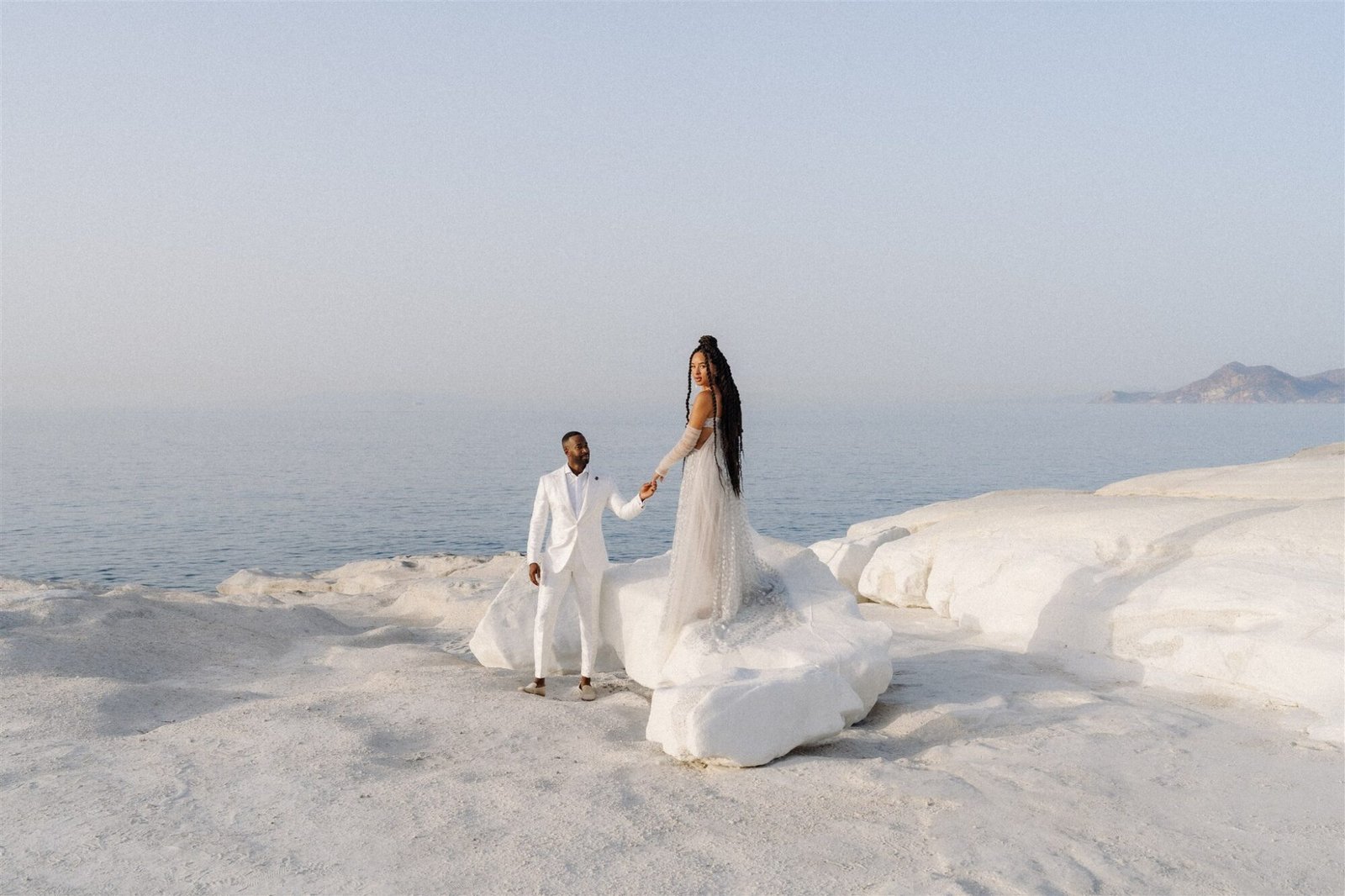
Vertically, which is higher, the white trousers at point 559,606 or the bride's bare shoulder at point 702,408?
the bride's bare shoulder at point 702,408

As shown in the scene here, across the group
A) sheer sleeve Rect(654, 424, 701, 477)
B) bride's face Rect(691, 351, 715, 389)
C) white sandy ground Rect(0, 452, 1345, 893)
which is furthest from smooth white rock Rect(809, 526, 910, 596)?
bride's face Rect(691, 351, 715, 389)

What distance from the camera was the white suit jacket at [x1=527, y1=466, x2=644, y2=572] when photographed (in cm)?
778

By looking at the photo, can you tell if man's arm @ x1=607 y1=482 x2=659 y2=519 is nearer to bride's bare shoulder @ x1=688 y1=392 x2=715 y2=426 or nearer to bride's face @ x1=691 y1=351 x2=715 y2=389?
bride's bare shoulder @ x1=688 y1=392 x2=715 y2=426

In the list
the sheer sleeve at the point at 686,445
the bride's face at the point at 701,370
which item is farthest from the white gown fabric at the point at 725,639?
the bride's face at the point at 701,370

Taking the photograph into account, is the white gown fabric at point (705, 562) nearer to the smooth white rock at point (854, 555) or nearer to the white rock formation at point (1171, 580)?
the white rock formation at point (1171, 580)

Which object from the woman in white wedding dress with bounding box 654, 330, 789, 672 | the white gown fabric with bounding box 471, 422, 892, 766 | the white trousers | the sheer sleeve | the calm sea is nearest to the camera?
the white gown fabric with bounding box 471, 422, 892, 766

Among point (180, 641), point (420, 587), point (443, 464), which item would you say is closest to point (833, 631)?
point (180, 641)

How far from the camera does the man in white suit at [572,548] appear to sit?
7785 millimetres

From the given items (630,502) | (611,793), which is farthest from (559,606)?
(611,793)

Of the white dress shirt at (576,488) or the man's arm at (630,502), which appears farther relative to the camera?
the white dress shirt at (576,488)

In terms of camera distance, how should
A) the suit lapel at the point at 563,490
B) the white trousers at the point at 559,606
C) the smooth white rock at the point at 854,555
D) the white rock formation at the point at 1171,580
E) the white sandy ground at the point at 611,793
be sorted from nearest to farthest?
the white sandy ground at the point at 611,793
the white rock formation at the point at 1171,580
the suit lapel at the point at 563,490
the white trousers at the point at 559,606
the smooth white rock at the point at 854,555

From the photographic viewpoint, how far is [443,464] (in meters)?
49.3

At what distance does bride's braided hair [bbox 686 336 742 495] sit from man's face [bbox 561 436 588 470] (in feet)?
3.18

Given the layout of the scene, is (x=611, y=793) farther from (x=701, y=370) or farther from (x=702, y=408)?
(x=701, y=370)
